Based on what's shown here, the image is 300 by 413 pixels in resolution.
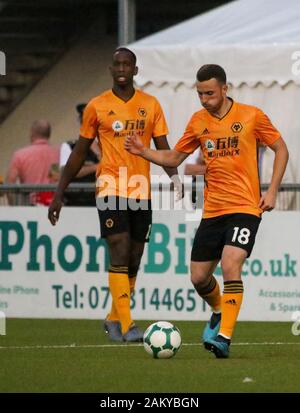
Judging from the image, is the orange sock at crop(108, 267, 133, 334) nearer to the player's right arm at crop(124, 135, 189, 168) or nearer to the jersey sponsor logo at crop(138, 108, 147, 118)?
the jersey sponsor logo at crop(138, 108, 147, 118)

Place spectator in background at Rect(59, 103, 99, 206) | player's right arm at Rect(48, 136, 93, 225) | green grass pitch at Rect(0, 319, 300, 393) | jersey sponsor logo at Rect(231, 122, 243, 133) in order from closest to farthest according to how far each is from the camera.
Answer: green grass pitch at Rect(0, 319, 300, 393)
jersey sponsor logo at Rect(231, 122, 243, 133)
player's right arm at Rect(48, 136, 93, 225)
spectator in background at Rect(59, 103, 99, 206)

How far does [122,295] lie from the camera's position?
13.3 meters

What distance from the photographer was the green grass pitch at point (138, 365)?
966 centimetres

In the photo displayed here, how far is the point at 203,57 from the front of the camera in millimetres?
18125

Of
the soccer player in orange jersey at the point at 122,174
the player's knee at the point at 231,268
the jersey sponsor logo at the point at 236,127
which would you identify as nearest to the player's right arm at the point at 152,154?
the jersey sponsor logo at the point at 236,127

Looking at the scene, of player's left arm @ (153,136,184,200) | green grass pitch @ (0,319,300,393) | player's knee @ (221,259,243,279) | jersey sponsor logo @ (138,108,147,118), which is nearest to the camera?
green grass pitch @ (0,319,300,393)

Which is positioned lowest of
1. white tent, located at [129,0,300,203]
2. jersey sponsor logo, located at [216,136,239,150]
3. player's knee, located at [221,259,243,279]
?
player's knee, located at [221,259,243,279]

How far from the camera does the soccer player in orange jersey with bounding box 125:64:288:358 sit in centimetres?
1164

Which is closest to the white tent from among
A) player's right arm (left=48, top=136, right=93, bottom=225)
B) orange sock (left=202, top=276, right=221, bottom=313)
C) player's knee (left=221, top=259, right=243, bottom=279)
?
player's right arm (left=48, top=136, right=93, bottom=225)

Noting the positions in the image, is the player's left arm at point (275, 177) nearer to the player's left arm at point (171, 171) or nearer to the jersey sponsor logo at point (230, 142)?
the jersey sponsor logo at point (230, 142)

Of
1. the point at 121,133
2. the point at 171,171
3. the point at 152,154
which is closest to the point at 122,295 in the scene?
the point at 171,171

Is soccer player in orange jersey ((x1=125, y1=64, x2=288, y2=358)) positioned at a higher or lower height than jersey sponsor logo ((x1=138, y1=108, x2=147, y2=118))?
lower

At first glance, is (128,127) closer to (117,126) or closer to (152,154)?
(117,126)
